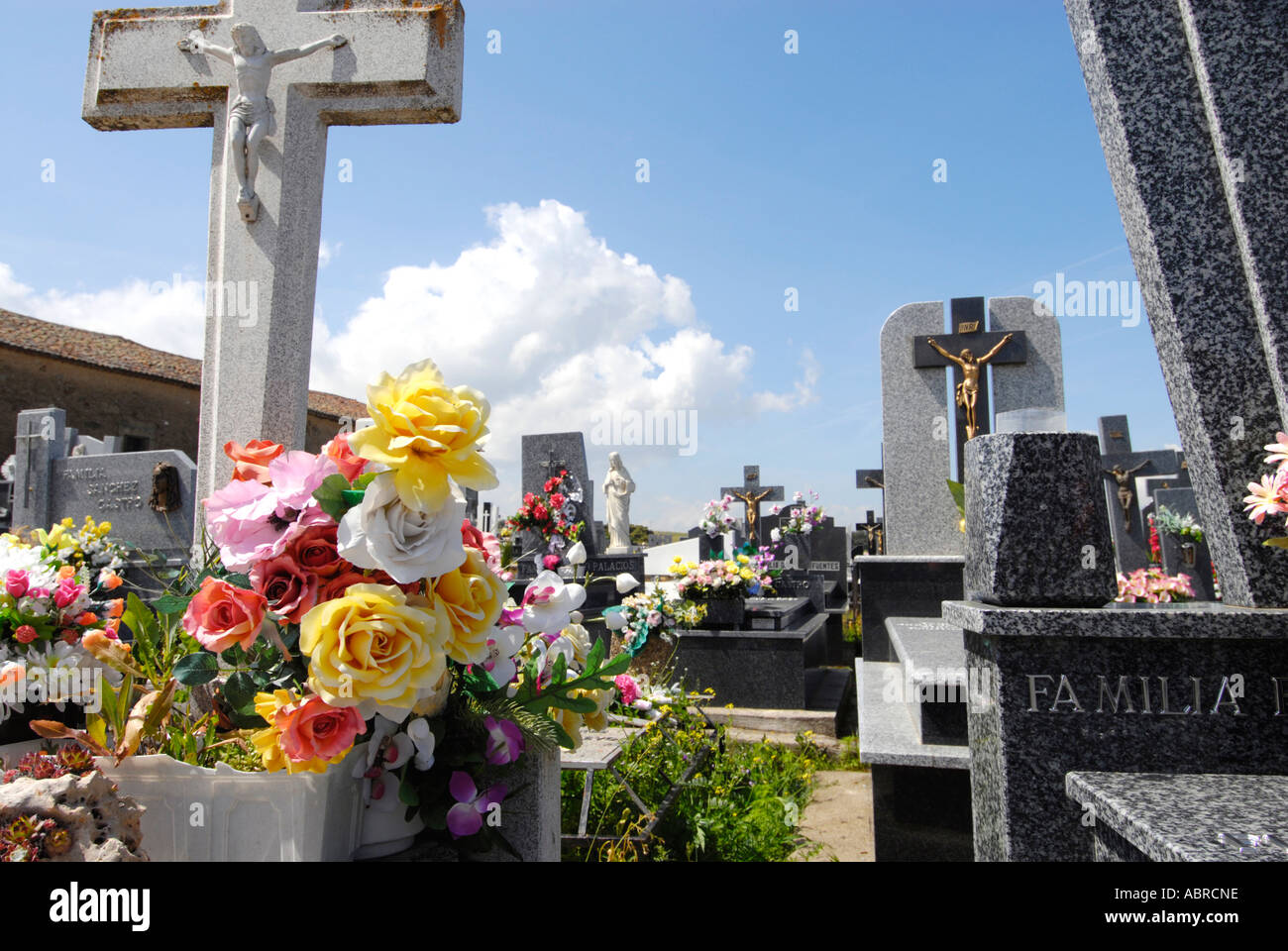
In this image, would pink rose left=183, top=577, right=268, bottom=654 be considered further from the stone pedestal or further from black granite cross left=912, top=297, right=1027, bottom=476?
black granite cross left=912, top=297, right=1027, bottom=476

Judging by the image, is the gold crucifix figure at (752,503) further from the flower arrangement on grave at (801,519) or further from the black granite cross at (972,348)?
the black granite cross at (972,348)

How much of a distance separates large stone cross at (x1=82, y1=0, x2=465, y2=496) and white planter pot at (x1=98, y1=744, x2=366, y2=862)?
2.35 metres

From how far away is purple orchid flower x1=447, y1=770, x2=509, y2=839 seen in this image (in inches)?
48.3

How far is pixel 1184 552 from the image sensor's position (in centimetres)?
895

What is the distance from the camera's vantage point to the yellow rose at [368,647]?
1.02 metres

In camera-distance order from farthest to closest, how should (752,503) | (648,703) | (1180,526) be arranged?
(752,503) < (1180,526) < (648,703)

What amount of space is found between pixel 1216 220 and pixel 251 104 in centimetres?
353

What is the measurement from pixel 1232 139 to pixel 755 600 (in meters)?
6.41

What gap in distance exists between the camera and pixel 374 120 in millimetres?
3482

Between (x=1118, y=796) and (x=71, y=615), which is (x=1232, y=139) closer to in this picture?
(x=1118, y=796)

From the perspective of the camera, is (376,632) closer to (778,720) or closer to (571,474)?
A: (778,720)

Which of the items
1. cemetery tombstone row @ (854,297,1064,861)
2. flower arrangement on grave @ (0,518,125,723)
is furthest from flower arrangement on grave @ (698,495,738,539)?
flower arrangement on grave @ (0,518,125,723)

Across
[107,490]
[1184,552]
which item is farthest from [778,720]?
[107,490]
